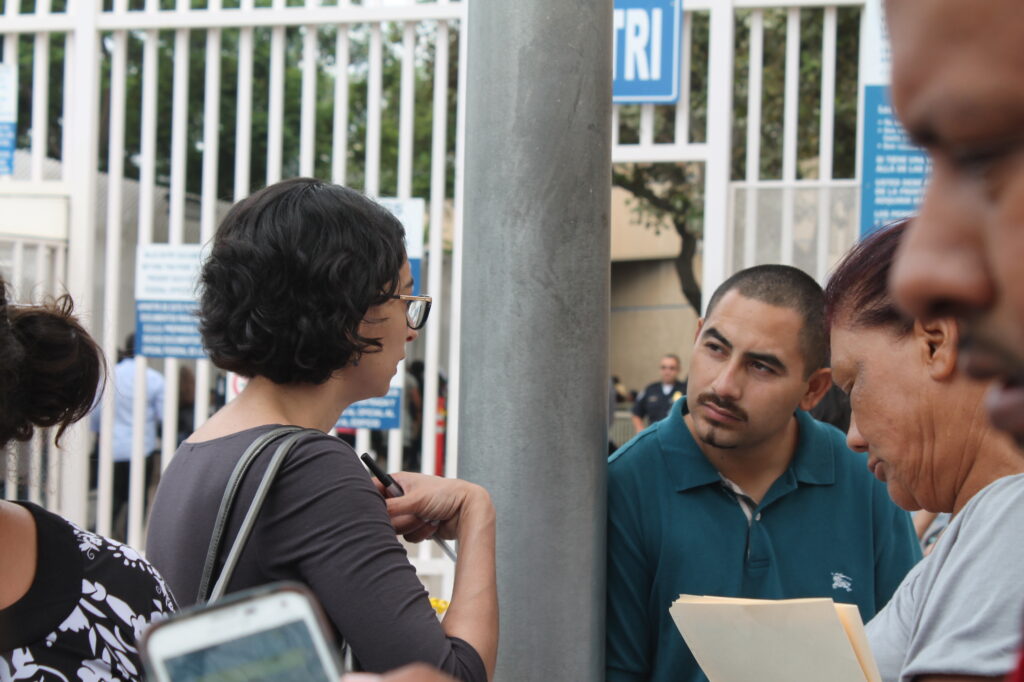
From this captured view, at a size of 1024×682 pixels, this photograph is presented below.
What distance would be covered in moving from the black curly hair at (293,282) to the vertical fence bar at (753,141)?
3.20 m

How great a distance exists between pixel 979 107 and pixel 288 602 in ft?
1.91

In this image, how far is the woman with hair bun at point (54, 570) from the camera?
1.43 metres

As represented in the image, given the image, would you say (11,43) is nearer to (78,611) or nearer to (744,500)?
(744,500)

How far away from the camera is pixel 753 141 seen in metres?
4.84

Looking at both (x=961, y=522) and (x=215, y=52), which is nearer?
(x=961, y=522)

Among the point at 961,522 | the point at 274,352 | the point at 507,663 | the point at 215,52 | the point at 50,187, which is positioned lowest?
the point at 507,663

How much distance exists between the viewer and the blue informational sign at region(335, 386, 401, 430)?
495 cm

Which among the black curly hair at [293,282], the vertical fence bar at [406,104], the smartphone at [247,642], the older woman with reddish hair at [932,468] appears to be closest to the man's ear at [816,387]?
the older woman with reddish hair at [932,468]

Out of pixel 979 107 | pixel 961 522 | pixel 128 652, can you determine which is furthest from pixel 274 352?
pixel 979 107

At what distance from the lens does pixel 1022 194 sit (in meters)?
0.58

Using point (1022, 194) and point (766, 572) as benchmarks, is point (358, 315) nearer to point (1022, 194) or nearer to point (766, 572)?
point (766, 572)

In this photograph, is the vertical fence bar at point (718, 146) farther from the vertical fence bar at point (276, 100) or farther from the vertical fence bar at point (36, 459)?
the vertical fence bar at point (36, 459)

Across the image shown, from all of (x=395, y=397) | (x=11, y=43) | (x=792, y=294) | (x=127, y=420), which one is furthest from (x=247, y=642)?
(x=127, y=420)

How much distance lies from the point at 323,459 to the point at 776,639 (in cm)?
78
